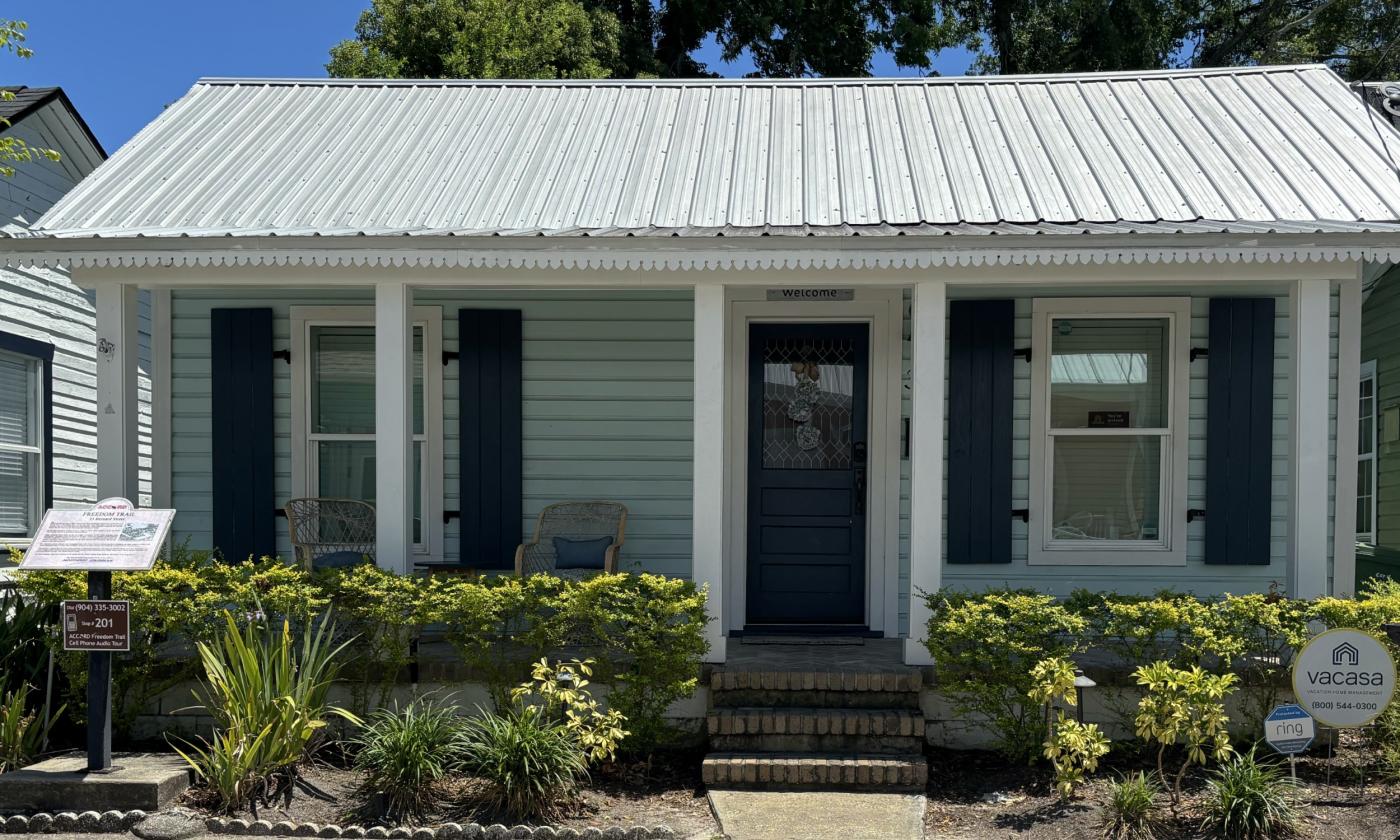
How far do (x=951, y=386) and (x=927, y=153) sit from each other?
1.59 meters

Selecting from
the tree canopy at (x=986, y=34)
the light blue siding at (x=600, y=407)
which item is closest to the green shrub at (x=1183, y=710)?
the light blue siding at (x=600, y=407)

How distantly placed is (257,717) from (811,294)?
4.20m

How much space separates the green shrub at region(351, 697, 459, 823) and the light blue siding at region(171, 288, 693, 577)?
2.45 m

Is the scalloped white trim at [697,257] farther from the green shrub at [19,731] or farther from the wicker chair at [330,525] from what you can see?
the green shrub at [19,731]

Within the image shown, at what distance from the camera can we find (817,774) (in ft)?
19.3

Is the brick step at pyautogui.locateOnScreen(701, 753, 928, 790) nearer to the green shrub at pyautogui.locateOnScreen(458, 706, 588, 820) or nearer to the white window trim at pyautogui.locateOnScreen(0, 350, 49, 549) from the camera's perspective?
the green shrub at pyautogui.locateOnScreen(458, 706, 588, 820)

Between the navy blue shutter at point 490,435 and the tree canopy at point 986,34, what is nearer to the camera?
the navy blue shutter at point 490,435

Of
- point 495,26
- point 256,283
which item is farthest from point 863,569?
point 495,26

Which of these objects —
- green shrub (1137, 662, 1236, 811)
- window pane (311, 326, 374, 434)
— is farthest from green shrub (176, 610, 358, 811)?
green shrub (1137, 662, 1236, 811)

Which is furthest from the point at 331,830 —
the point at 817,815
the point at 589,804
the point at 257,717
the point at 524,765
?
the point at 817,815

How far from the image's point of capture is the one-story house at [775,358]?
711 centimetres

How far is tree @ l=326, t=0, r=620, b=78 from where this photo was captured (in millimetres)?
16344

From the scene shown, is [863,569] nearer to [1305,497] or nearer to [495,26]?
[1305,497]

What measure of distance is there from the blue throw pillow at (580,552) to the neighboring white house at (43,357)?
4354mm
